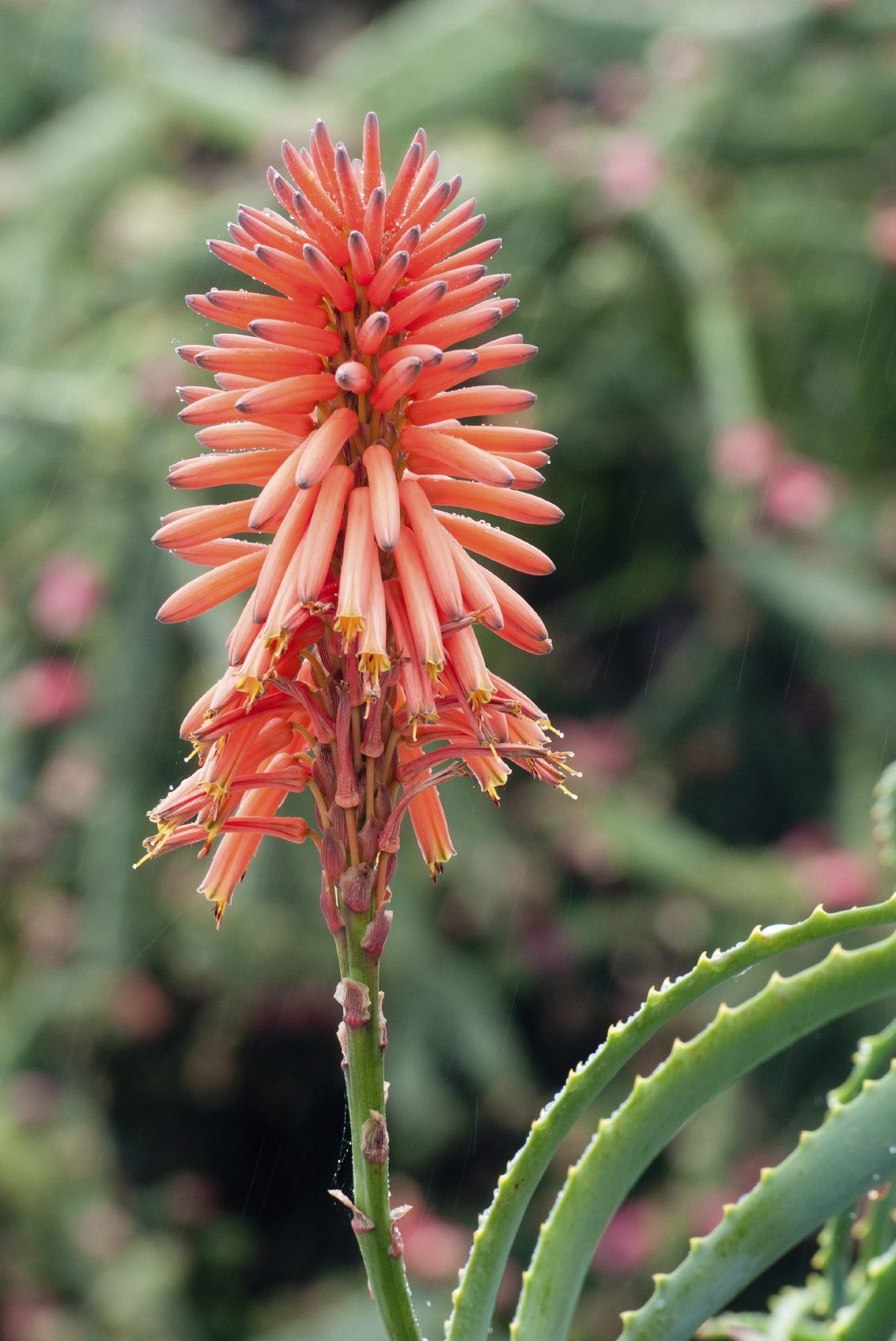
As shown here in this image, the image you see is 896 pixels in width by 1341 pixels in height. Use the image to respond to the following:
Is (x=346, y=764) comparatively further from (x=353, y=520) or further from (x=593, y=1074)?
(x=593, y=1074)

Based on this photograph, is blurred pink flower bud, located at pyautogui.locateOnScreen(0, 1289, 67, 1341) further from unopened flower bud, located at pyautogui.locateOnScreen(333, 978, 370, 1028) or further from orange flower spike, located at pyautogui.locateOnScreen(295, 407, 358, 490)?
orange flower spike, located at pyautogui.locateOnScreen(295, 407, 358, 490)

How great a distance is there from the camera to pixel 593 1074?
3.83 ft

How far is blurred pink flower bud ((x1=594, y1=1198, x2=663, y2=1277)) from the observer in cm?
518

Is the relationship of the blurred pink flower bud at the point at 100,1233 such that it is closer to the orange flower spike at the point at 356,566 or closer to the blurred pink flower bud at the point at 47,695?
the blurred pink flower bud at the point at 47,695

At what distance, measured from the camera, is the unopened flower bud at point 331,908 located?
123cm

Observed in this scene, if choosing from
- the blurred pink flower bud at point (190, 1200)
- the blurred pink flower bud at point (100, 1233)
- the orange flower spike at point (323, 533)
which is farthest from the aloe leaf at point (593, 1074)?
the blurred pink flower bud at point (190, 1200)

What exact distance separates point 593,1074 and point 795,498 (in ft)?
14.1

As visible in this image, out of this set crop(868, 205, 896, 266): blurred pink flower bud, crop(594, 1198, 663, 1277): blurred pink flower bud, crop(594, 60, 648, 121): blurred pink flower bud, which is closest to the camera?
crop(594, 1198, 663, 1277): blurred pink flower bud

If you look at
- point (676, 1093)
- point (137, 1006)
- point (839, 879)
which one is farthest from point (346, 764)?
point (137, 1006)

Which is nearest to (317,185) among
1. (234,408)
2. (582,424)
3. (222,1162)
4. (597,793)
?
(234,408)

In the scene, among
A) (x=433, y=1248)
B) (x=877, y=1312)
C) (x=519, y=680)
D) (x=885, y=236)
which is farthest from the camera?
(x=519, y=680)

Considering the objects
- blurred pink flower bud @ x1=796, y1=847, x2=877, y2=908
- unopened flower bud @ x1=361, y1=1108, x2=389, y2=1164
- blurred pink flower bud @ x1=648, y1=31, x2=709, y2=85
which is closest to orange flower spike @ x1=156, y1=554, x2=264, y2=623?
unopened flower bud @ x1=361, y1=1108, x2=389, y2=1164

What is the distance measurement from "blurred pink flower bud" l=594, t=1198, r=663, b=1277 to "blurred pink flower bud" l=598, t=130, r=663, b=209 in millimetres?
3753

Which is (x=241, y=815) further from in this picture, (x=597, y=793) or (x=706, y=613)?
(x=706, y=613)
